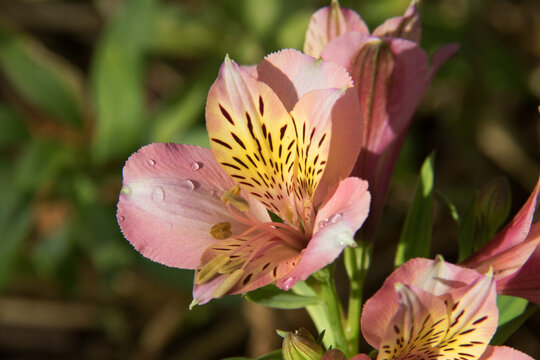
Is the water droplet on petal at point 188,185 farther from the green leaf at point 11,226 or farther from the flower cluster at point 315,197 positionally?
the green leaf at point 11,226

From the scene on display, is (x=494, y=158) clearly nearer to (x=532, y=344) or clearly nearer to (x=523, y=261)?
(x=532, y=344)

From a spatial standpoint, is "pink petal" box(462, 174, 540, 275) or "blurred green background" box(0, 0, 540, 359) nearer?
"pink petal" box(462, 174, 540, 275)

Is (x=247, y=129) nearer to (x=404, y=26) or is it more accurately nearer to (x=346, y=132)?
(x=346, y=132)

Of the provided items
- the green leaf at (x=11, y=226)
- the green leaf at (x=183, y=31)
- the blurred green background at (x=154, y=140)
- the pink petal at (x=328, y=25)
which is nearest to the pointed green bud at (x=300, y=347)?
the pink petal at (x=328, y=25)

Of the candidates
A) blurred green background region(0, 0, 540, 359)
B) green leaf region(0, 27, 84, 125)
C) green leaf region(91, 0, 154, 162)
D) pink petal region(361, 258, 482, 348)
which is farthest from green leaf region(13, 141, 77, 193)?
pink petal region(361, 258, 482, 348)

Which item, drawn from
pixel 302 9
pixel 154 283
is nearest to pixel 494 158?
pixel 302 9

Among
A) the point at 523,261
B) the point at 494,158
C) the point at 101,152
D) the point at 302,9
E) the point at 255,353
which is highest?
the point at 302,9

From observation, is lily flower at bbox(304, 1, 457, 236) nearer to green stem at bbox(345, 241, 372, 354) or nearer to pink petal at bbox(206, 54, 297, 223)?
green stem at bbox(345, 241, 372, 354)

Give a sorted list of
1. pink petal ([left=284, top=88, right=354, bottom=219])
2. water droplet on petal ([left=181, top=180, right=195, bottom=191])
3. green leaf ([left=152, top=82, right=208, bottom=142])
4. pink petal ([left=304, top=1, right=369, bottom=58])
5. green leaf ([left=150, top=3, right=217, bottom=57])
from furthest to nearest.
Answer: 1. green leaf ([left=150, top=3, right=217, bottom=57])
2. green leaf ([left=152, top=82, right=208, bottom=142])
3. pink petal ([left=304, top=1, right=369, bottom=58])
4. water droplet on petal ([left=181, top=180, right=195, bottom=191])
5. pink petal ([left=284, top=88, right=354, bottom=219])
